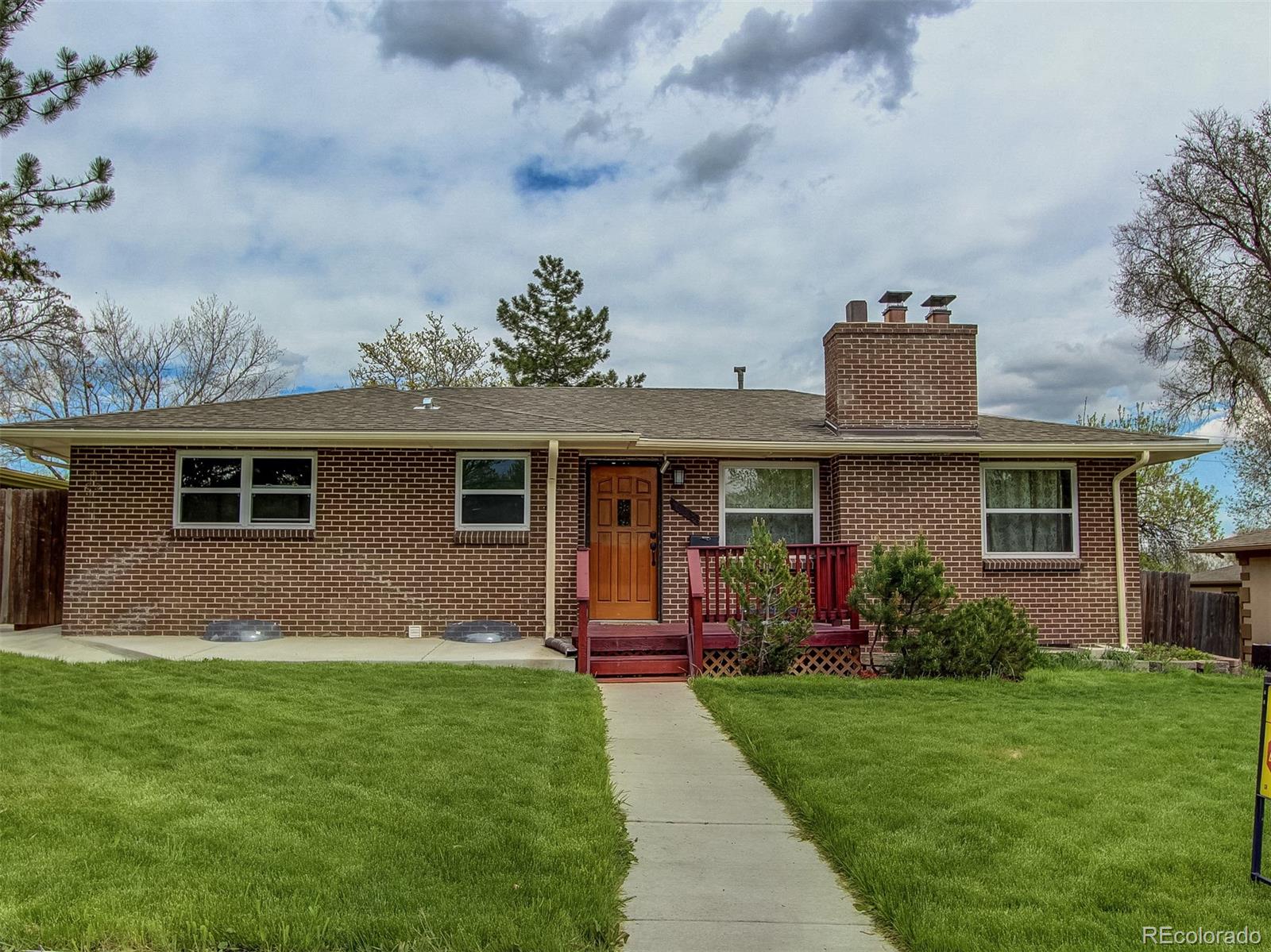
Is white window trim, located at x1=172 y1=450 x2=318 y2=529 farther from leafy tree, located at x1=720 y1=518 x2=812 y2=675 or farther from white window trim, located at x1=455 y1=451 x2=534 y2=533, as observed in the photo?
leafy tree, located at x1=720 y1=518 x2=812 y2=675

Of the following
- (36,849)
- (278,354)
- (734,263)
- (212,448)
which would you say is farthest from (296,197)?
(278,354)

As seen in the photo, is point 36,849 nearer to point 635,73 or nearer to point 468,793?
point 468,793

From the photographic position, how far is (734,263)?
1647 cm

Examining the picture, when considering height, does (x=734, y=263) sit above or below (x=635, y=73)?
below

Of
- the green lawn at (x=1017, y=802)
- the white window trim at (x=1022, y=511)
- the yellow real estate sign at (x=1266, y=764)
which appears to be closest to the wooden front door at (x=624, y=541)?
the green lawn at (x=1017, y=802)

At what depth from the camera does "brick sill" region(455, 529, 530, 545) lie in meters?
11.2

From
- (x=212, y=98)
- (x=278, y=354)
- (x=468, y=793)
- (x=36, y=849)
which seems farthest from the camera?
(x=278, y=354)

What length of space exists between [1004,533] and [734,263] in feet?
23.8

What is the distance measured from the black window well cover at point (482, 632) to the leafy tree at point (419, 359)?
75.5ft

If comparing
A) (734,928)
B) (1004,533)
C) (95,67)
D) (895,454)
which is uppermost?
(95,67)

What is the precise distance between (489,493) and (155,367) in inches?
960

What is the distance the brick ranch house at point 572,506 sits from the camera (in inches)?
434

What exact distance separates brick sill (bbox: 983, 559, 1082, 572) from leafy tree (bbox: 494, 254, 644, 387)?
23.3 metres

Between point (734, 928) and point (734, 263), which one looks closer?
point (734, 928)
